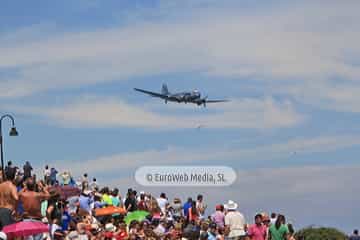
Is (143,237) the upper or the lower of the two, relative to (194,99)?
lower

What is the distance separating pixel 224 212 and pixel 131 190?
3931mm

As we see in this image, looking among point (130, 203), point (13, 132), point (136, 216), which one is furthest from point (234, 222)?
point (13, 132)

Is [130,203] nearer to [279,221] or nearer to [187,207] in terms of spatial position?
[187,207]

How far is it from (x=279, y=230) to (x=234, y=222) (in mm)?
1393

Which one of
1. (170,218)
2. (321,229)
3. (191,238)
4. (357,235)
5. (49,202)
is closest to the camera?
(191,238)

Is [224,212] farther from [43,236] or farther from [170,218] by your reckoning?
[43,236]

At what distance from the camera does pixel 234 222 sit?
99.7 ft

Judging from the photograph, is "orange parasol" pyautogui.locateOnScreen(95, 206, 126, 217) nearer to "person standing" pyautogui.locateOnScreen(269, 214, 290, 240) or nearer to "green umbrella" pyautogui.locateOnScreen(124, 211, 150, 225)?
"green umbrella" pyautogui.locateOnScreen(124, 211, 150, 225)

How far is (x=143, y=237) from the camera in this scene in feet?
85.1

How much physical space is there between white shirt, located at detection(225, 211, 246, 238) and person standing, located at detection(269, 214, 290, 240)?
0.81 m

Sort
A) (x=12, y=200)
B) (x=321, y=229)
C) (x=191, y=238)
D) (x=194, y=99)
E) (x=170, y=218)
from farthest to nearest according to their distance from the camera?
(x=194, y=99)
(x=321, y=229)
(x=170, y=218)
(x=12, y=200)
(x=191, y=238)

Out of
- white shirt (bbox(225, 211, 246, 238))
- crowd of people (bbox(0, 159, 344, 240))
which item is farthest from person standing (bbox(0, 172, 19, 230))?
white shirt (bbox(225, 211, 246, 238))

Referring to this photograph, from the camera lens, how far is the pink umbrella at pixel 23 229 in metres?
19.6

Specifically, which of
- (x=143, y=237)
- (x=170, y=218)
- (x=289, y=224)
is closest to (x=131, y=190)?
(x=170, y=218)
